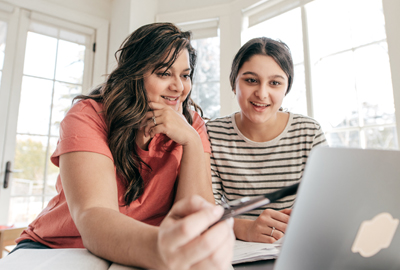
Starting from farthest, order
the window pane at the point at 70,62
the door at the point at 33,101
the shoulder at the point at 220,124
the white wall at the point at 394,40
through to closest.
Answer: the window pane at the point at 70,62
the door at the point at 33,101
the white wall at the point at 394,40
the shoulder at the point at 220,124

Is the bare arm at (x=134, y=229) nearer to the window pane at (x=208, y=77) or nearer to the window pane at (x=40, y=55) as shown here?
the window pane at (x=208, y=77)

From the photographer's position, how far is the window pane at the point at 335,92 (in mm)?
2227

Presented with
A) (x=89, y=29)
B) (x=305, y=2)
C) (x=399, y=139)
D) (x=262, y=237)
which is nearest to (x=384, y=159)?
(x=262, y=237)

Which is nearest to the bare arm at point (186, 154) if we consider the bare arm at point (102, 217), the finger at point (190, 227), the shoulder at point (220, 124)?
the bare arm at point (102, 217)

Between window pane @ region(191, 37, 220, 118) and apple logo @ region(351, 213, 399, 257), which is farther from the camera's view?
window pane @ region(191, 37, 220, 118)

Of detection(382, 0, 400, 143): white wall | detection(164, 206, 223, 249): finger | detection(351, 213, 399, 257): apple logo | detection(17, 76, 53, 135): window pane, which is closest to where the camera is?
detection(164, 206, 223, 249): finger

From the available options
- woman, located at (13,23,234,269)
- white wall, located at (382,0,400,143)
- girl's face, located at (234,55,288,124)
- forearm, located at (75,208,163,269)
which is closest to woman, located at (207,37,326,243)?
girl's face, located at (234,55,288,124)

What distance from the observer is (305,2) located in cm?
236

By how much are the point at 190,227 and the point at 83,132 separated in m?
0.56

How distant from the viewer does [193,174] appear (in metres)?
0.90

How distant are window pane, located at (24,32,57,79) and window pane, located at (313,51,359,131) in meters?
2.62

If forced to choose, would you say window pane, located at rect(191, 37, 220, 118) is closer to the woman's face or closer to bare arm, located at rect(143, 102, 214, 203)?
the woman's face

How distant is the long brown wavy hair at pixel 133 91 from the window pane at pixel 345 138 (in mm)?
1717

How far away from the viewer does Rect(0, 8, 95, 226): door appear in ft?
9.03
